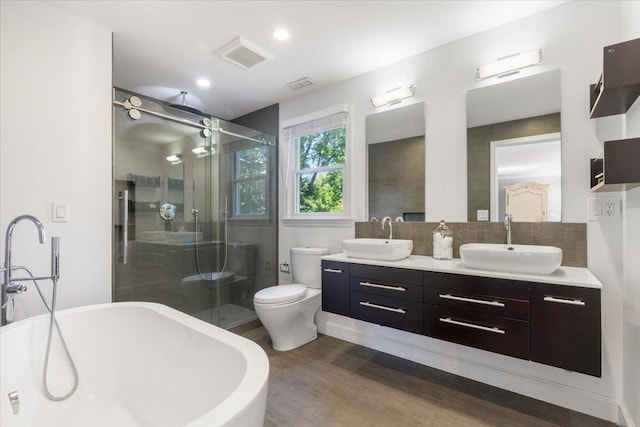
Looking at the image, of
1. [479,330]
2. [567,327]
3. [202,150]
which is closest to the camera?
[567,327]

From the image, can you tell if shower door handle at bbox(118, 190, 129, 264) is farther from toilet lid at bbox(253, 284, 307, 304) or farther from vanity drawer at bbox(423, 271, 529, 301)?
vanity drawer at bbox(423, 271, 529, 301)

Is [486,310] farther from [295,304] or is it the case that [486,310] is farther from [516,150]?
[295,304]

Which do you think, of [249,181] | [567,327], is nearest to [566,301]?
[567,327]

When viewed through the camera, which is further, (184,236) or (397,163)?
(184,236)

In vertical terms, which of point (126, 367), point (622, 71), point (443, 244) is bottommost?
point (126, 367)

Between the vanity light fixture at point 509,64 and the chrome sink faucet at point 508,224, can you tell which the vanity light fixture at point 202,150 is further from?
the chrome sink faucet at point 508,224

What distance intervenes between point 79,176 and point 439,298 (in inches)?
94.7

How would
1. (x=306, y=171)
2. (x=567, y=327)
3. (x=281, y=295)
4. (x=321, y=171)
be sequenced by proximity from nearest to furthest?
(x=567, y=327) → (x=281, y=295) → (x=321, y=171) → (x=306, y=171)

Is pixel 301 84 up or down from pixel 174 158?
up

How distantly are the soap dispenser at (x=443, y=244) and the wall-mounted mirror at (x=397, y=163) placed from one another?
23cm

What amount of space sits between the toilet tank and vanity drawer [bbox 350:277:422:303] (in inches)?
28.2

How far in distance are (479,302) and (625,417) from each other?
90cm

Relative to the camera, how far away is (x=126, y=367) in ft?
5.42

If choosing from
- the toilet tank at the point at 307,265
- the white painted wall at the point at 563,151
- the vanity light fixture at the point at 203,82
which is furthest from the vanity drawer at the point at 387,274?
the vanity light fixture at the point at 203,82
